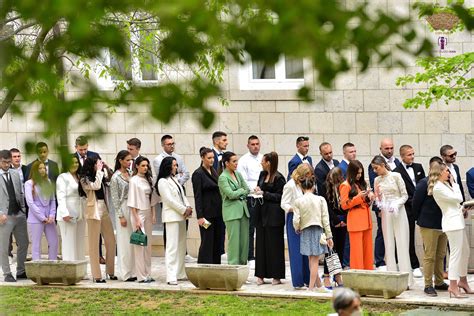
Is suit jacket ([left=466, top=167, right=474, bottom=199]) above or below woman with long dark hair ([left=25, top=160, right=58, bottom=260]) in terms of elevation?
above

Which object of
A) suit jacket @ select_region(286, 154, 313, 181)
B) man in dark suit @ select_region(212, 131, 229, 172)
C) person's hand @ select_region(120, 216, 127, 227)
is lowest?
person's hand @ select_region(120, 216, 127, 227)

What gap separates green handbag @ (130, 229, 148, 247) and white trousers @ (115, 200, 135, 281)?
1.28 feet

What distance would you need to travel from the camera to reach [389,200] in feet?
61.7

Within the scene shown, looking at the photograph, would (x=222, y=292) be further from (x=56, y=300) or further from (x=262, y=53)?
(x=262, y=53)

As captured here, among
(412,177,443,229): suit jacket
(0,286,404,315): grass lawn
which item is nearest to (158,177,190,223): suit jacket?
(0,286,404,315): grass lawn

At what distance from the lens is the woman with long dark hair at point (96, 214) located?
1975 cm

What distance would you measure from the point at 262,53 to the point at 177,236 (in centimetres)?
1178

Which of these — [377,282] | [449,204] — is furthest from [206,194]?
[449,204]

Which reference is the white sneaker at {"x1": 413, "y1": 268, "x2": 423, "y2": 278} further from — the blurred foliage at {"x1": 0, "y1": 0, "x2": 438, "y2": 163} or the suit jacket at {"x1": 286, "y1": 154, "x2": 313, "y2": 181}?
the blurred foliage at {"x1": 0, "y1": 0, "x2": 438, "y2": 163}

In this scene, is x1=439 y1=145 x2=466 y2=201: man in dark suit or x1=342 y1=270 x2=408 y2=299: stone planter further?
x1=439 y1=145 x2=466 y2=201: man in dark suit

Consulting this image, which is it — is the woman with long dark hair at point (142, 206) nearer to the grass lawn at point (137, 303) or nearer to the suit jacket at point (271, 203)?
the grass lawn at point (137, 303)

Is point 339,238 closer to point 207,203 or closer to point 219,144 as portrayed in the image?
point 207,203

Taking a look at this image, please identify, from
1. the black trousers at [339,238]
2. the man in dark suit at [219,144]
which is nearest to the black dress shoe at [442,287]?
the black trousers at [339,238]

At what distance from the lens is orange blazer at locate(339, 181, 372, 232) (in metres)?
18.9
